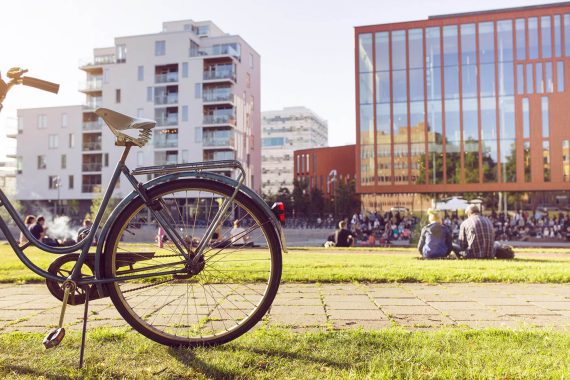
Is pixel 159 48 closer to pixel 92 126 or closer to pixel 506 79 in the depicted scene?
pixel 92 126

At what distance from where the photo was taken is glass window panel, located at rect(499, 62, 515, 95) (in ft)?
140

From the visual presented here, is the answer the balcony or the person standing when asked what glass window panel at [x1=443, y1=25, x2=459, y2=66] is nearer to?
the balcony

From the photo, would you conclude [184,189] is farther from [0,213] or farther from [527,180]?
[527,180]

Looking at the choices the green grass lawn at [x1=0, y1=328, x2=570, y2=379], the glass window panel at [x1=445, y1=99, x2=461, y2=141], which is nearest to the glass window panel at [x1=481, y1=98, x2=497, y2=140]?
the glass window panel at [x1=445, y1=99, x2=461, y2=141]

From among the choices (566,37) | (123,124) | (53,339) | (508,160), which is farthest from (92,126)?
(53,339)

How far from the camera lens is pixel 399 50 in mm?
43875

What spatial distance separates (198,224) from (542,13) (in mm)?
46290

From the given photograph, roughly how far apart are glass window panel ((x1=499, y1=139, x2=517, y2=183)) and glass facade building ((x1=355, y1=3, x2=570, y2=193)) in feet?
0.26

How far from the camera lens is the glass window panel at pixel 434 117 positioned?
143 ft

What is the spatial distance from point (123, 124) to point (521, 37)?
4561 cm

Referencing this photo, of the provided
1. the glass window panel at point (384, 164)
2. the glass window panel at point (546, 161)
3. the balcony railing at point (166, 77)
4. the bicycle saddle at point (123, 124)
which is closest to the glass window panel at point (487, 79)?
the glass window panel at point (546, 161)

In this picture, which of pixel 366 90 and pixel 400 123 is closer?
pixel 400 123

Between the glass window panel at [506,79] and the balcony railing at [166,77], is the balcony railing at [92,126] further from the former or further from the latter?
the glass window panel at [506,79]

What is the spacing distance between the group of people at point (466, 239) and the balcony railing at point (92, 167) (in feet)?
171
